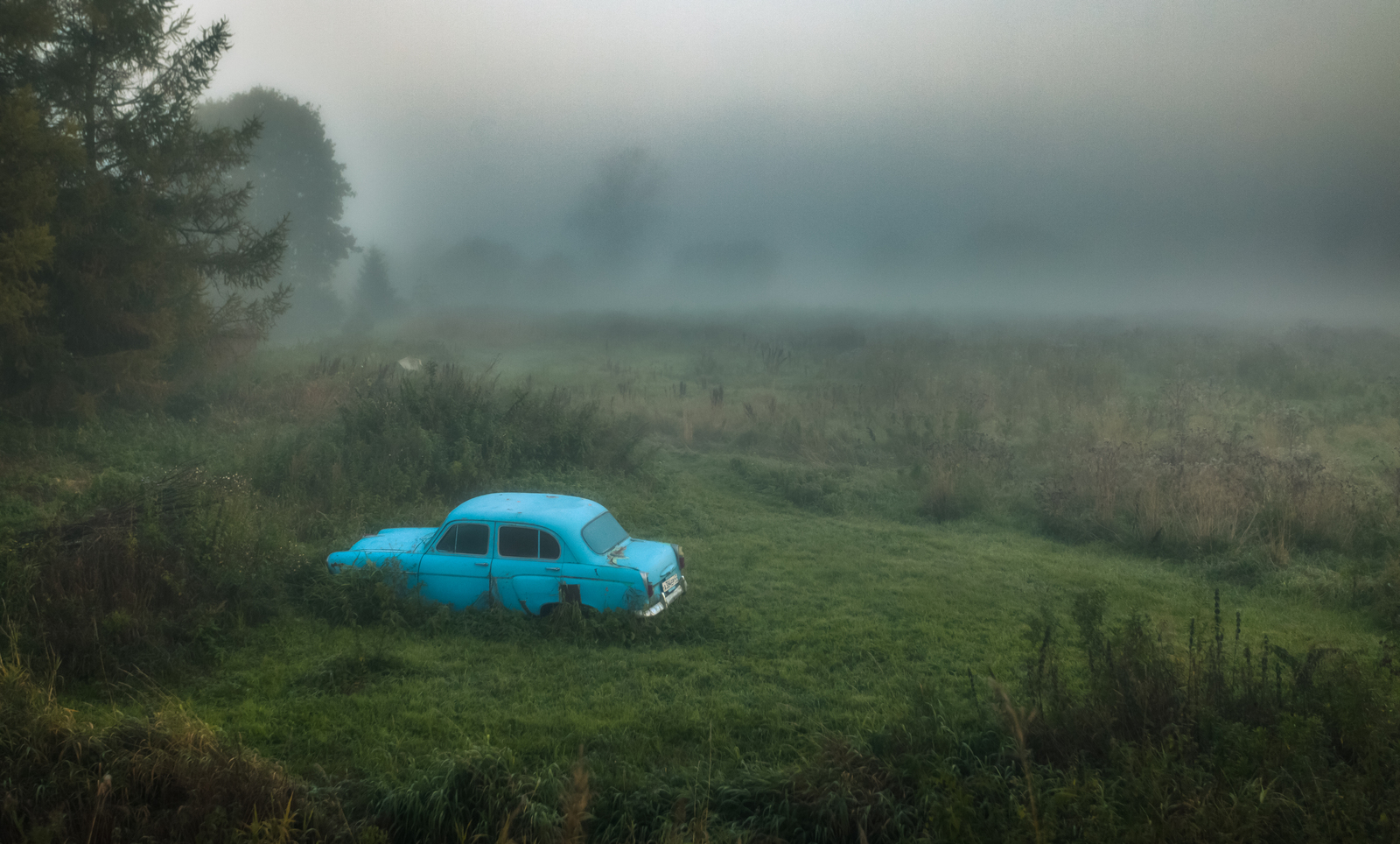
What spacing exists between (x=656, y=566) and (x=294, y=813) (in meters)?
4.98

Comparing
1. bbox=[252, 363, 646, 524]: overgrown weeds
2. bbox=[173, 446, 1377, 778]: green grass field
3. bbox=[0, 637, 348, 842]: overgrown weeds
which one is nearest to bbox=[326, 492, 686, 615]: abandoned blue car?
bbox=[173, 446, 1377, 778]: green grass field

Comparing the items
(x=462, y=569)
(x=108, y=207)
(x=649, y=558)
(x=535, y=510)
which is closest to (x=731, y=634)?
(x=649, y=558)

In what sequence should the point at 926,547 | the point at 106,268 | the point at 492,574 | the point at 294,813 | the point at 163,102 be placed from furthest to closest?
the point at 163,102, the point at 106,268, the point at 926,547, the point at 492,574, the point at 294,813

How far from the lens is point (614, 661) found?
7820mm

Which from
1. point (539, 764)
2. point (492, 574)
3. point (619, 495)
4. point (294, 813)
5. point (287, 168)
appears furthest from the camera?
point (287, 168)

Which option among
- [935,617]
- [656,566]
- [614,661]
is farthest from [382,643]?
[935,617]

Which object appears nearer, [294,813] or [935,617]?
[294,813]

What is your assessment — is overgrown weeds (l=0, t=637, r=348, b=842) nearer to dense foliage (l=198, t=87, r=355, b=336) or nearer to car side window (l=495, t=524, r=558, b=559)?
car side window (l=495, t=524, r=558, b=559)

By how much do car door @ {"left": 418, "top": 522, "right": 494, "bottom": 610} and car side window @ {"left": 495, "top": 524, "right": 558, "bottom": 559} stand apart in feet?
0.50

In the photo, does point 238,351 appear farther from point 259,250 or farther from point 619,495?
point 619,495

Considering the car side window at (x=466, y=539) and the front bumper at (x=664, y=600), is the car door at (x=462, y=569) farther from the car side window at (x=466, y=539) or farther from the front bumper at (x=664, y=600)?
the front bumper at (x=664, y=600)

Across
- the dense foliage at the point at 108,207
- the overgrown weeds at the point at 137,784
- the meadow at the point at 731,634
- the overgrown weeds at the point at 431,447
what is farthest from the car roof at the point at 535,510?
the dense foliage at the point at 108,207

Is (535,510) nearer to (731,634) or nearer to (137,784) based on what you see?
(731,634)

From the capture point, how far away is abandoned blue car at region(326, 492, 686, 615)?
8727mm
